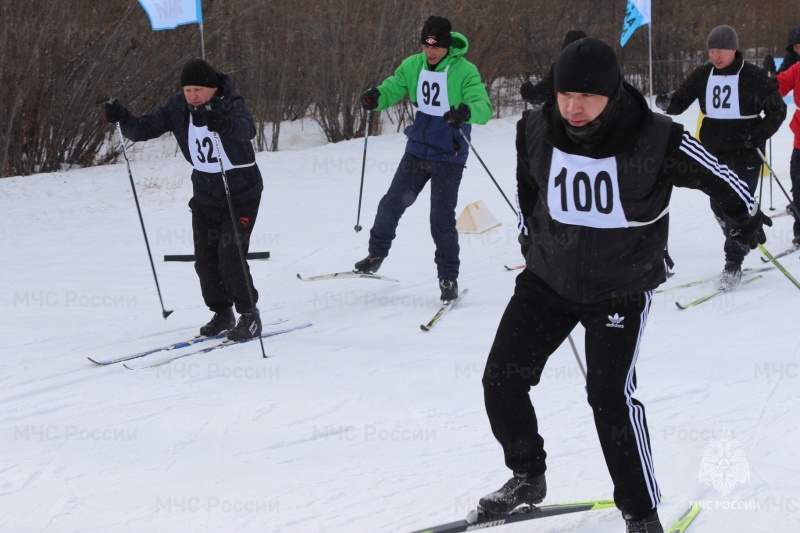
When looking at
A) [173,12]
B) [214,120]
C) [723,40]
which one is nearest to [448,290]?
[214,120]

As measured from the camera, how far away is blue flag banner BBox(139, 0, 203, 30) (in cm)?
691

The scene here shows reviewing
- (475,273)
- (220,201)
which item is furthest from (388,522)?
(475,273)

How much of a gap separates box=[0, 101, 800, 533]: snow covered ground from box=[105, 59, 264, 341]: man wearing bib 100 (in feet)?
1.30

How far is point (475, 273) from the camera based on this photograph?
24.9 feet

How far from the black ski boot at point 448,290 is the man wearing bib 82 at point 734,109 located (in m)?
1.92

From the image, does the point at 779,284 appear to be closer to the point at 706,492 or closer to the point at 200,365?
the point at 706,492

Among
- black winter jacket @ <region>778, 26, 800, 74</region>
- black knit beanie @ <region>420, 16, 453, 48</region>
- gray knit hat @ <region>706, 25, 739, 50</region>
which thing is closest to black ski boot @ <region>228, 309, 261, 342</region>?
black knit beanie @ <region>420, 16, 453, 48</region>

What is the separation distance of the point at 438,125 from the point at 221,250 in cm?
172

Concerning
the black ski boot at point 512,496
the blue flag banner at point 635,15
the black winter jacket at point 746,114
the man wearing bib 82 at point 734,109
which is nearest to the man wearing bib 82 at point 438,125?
the man wearing bib 82 at point 734,109

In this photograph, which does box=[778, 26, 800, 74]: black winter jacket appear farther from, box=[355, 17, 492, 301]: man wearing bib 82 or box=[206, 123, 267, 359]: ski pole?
box=[206, 123, 267, 359]: ski pole

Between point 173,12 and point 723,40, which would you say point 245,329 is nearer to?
point 173,12

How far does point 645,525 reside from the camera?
2881 mm

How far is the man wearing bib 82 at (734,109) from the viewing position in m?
6.62

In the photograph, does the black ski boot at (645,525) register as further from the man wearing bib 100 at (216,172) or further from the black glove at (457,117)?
the black glove at (457,117)
